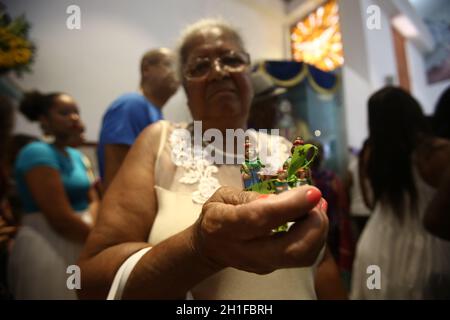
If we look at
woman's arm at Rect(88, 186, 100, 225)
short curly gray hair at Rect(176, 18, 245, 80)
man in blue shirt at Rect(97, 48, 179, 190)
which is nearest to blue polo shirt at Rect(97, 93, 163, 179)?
man in blue shirt at Rect(97, 48, 179, 190)

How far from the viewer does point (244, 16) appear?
0.35 m

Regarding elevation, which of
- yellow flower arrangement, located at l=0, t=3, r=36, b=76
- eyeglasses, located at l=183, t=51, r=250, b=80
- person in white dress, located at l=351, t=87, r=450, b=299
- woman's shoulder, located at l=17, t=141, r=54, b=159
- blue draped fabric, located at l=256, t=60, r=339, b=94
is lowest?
person in white dress, located at l=351, t=87, r=450, b=299

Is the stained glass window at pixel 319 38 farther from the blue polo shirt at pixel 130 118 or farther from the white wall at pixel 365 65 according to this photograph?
the blue polo shirt at pixel 130 118

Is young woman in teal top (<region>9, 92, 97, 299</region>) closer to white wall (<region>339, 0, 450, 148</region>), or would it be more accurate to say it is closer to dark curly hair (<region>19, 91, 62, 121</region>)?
dark curly hair (<region>19, 91, 62, 121</region>)

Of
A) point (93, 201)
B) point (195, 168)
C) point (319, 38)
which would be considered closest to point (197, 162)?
point (195, 168)

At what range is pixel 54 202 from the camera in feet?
2.11

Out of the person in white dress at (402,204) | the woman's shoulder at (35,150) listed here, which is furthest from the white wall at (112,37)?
the person in white dress at (402,204)

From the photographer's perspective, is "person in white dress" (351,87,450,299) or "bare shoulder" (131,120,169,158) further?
"person in white dress" (351,87,450,299)

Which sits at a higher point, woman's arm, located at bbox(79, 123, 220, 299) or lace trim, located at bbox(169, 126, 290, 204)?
lace trim, located at bbox(169, 126, 290, 204)

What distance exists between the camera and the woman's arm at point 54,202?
633 millimetres

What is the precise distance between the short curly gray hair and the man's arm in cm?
18

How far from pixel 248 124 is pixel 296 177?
12cm

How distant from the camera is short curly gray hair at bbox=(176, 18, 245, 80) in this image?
310 mm
